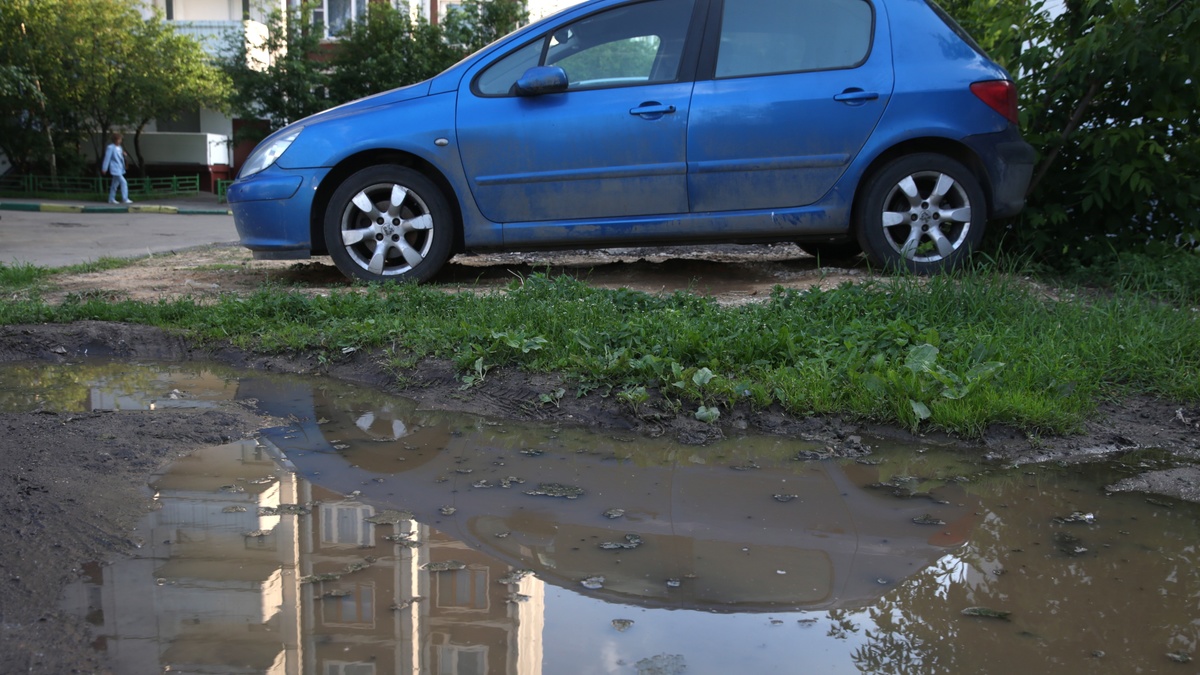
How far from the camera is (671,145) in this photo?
6102 mm

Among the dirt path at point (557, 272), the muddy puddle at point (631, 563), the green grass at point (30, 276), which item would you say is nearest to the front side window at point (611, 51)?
the dirt path at point (557, 272)

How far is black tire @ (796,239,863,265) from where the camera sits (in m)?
7.28

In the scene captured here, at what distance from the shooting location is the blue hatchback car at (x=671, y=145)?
6.05 metres

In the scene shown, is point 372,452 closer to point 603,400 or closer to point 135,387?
point 603,400

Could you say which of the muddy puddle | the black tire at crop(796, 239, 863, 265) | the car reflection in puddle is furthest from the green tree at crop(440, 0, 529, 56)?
the muddy puddle

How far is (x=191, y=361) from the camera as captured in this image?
16.4 ft

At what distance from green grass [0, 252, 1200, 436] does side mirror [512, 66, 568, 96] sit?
1245 millimetres

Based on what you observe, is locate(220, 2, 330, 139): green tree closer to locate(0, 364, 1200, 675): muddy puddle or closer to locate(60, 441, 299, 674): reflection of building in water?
locate(0, 364, 1200, 675): muddy puddle

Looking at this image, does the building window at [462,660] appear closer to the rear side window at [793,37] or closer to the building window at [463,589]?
the building window at [463,589]

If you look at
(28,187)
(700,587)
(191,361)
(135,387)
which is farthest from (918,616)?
(28,187)

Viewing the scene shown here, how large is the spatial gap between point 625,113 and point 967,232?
6.94ft

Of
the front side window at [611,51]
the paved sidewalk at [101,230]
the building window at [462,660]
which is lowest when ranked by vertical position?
the building window at [462,660]

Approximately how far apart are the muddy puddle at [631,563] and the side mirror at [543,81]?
9.15 feet

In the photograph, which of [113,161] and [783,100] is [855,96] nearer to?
[783,100]
